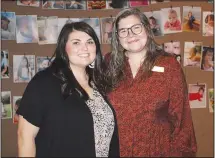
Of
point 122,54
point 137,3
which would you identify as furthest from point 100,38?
point 122,54

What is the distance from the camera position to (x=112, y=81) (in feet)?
4.50

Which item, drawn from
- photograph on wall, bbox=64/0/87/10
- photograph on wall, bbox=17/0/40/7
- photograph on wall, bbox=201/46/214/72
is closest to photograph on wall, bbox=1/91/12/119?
photograph on wall, bbox=17/0/40/7

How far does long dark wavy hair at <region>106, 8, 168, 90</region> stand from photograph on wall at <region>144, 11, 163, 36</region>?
75 centimetres

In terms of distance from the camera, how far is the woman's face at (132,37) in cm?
129

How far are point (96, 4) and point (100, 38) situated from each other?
26 centimetres

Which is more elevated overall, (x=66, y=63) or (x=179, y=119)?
(x=66, y=63)

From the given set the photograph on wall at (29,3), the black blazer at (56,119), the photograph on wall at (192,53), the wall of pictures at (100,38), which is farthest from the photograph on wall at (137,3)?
the black blazer at (56,119)

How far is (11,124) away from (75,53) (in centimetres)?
108

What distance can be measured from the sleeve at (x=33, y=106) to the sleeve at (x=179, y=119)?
24.3 inches

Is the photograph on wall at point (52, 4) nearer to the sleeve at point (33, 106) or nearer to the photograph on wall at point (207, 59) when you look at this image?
the sleeve at point (33, 106)

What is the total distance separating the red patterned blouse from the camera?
1.27 meters

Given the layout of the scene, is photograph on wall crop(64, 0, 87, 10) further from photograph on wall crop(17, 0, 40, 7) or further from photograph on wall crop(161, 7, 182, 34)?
photograph on wall crop(161, 7, 182, 34)

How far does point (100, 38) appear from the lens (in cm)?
207

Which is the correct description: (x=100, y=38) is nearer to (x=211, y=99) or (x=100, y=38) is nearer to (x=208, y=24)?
(x=208, y=24)
